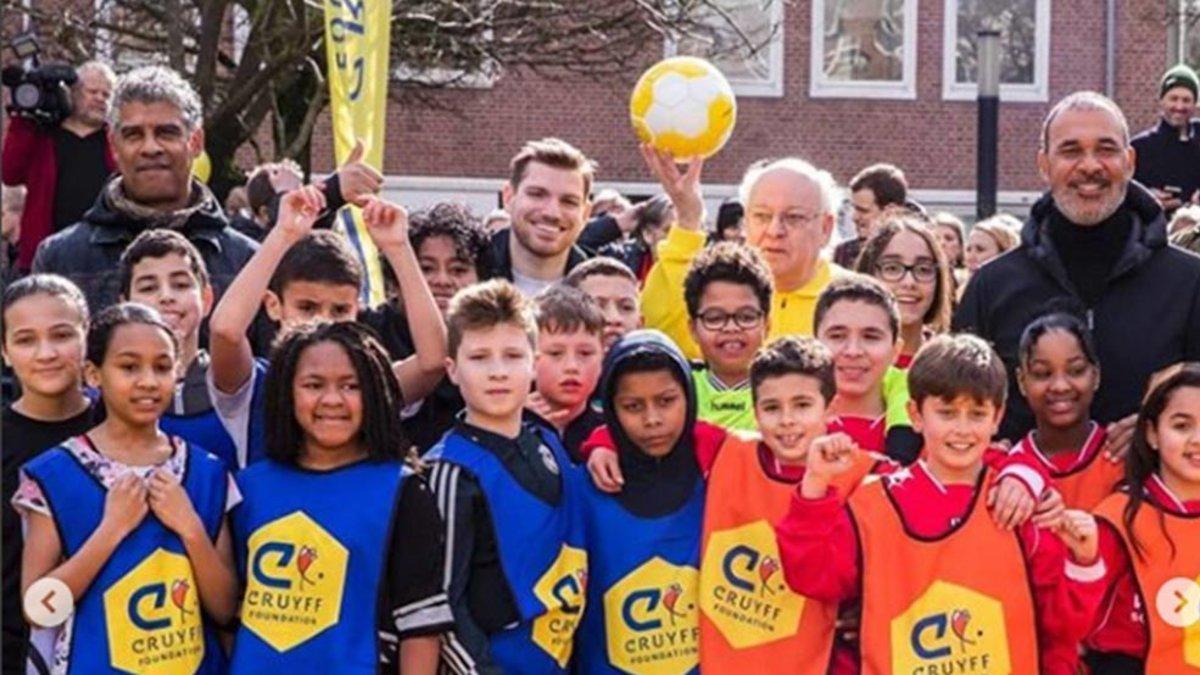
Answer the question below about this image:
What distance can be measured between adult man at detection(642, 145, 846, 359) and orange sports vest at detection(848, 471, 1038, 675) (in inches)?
45.7

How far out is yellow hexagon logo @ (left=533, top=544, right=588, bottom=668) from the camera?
5.22 metres

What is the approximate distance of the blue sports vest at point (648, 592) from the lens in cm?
530

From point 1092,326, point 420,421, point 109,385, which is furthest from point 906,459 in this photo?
point 109,385

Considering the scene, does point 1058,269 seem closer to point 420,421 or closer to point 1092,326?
point 1092,326

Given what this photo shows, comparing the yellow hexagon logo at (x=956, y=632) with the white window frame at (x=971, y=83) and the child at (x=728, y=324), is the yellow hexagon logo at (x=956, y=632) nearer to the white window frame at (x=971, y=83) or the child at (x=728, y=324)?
the child at (x=728, y=324)

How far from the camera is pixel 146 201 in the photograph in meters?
6.17

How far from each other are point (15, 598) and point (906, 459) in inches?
89.9

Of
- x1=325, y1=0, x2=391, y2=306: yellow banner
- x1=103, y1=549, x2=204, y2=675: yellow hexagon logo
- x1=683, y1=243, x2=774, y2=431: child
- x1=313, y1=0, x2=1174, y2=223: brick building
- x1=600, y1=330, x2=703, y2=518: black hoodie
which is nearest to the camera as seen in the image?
x1=103, y1=549, x2=204, y2=675: yellow hexagon logo

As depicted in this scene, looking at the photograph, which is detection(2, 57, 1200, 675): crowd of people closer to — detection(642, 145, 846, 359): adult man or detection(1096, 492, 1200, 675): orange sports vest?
detection(1096, 492, 1200, 675): orange sports vest

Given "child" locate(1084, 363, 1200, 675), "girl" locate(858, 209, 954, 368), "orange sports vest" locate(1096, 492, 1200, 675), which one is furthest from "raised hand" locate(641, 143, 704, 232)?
"orange sports vest" locate(1096, 492, 1200, 675)

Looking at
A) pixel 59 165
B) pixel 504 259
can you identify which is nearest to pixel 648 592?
Result: pixel 504 259

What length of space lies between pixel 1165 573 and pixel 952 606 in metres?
0.61

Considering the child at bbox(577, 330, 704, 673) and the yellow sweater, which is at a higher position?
the yellow sweater

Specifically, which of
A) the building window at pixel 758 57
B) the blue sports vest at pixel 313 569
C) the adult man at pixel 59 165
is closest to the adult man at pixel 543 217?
the blue sports vest at pixel 313 569
